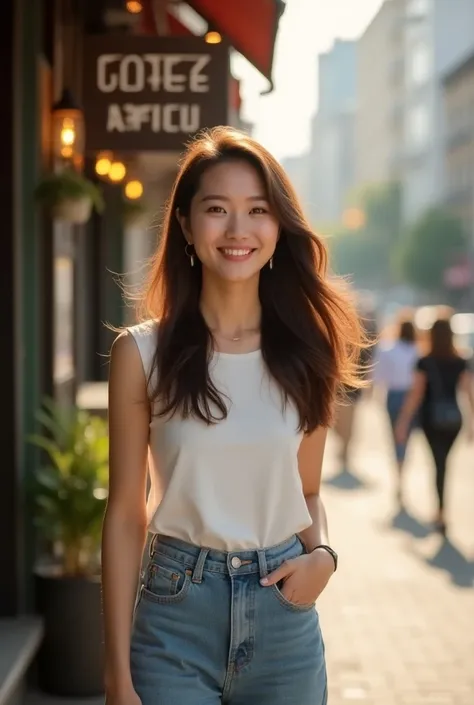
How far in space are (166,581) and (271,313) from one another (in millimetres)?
732

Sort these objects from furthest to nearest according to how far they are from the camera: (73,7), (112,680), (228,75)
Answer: (73,7), (228,75), (112,680)

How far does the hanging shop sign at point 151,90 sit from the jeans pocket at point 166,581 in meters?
3.63

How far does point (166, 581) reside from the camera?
2951 mm

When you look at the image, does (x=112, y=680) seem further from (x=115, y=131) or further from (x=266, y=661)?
(x=115, y=131)

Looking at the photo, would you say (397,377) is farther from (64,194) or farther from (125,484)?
(125,484)

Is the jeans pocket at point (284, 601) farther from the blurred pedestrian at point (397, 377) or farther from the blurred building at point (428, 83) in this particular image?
the blurred building at point (428, 83)

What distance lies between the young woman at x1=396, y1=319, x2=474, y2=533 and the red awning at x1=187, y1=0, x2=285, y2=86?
16.5 feet

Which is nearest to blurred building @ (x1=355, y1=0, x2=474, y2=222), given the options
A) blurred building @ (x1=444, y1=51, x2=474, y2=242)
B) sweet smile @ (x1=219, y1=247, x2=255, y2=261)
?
blurred building @ (x1=444, y1=51, x2=474, y2=242)

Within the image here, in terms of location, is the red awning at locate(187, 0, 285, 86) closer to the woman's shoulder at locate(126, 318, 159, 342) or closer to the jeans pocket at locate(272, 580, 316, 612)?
the woman's shoulder at locate(126, 318, 159, 342)

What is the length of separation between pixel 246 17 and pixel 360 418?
62.9ft

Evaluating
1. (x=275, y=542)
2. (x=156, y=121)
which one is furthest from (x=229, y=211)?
(x=156, y=121)

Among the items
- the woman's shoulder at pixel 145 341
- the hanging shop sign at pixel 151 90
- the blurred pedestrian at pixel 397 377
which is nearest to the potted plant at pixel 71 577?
the hanging shop sign at pixel 151 90

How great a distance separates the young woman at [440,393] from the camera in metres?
11.2

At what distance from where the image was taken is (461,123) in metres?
84.9
